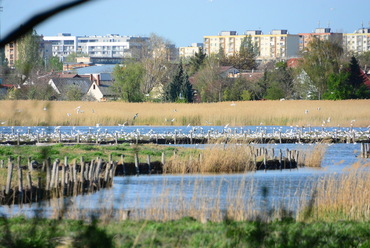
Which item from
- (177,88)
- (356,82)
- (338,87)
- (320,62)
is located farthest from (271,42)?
(338,87)

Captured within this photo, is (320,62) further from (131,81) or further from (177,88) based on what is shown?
(131,81)

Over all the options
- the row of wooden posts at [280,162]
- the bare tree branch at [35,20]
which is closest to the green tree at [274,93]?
the row of wooden posts at [280,162]

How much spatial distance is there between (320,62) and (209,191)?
180 ft

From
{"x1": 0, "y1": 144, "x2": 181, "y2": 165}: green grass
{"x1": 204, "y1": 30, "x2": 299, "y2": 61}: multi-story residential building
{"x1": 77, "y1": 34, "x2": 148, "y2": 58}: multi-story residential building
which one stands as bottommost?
{"x1": 0, "y1": 144, "x2": 181, "y2": 165}: green grass

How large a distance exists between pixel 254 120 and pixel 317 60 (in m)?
26.7

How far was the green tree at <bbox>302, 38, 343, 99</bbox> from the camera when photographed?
218 ft

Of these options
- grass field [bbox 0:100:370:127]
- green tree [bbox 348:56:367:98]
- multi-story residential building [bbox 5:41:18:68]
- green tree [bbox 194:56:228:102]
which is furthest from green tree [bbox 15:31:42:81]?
green tree [bbox 194:56:228:102]

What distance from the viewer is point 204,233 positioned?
26.3 feet

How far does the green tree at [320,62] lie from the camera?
218ft

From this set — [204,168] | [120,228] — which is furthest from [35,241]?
[204,168]

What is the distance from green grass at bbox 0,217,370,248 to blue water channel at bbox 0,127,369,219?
60cm

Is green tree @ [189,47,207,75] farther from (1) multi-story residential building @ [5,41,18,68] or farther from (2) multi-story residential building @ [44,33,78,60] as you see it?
(1) multi-story residential building @ [5,41,18,68]

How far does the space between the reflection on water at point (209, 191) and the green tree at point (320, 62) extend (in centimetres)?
3417

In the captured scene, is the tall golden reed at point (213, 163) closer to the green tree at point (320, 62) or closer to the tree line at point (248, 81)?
the tree line at point (248, 81)
